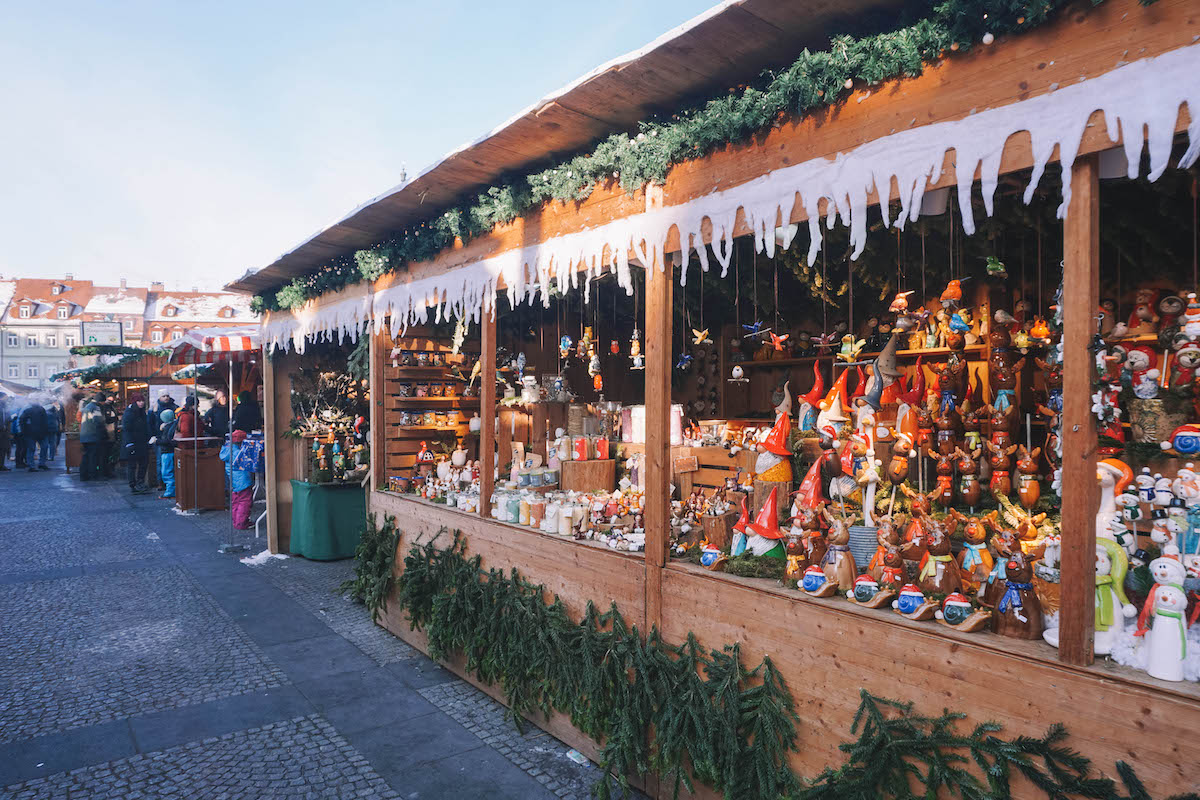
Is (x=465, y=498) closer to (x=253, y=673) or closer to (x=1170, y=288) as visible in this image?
(x=253, y=673)

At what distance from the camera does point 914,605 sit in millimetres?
2609

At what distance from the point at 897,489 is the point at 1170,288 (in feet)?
6.97

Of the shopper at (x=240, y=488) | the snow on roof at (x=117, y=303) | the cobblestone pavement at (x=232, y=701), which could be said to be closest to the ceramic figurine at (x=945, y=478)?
the cobblestone pavement at (x=232, y=701)

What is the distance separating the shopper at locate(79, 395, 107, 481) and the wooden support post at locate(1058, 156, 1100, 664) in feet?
64.7

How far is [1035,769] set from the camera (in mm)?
2158

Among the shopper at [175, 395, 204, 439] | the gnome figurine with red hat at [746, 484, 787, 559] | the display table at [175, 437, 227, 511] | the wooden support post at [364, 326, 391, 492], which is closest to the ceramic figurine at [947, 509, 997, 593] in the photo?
the gnome figurine with red hat at [746, 484, 787, 559]

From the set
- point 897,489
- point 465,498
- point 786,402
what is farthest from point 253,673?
point 897,489

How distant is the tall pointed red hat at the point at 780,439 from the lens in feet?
12.7

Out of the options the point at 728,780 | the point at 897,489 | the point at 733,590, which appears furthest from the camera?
the point at 897,489

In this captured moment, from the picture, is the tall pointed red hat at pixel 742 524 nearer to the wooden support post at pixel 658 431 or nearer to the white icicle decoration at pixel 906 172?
the wooden support post at pixel 658 431

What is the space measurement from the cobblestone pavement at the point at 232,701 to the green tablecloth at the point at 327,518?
1.73 ft

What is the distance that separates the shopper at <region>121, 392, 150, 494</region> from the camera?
1494 centimetres

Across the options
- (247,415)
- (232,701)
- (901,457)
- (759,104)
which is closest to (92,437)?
(247,415)

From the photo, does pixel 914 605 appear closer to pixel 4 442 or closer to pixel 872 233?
pixel 872 233
